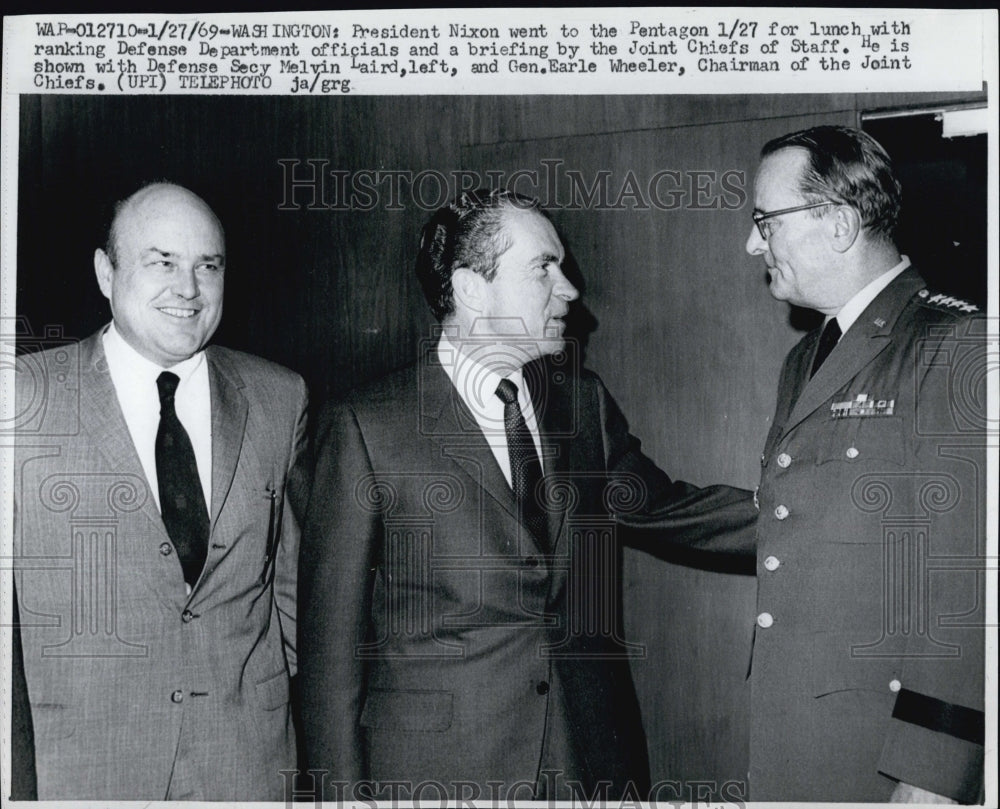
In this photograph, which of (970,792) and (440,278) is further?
(440,278)

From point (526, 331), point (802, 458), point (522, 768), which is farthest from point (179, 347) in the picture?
point (802, 458)

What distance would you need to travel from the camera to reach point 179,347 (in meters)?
1.57

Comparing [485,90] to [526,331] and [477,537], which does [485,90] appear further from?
[477,537]

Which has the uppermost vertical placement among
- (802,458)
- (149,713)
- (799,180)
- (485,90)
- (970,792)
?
(485,90)

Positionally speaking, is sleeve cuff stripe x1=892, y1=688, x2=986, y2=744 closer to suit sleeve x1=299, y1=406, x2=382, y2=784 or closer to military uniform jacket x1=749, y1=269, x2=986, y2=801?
military uniform jacket x1=749, y1=269, x2=986, y2=801

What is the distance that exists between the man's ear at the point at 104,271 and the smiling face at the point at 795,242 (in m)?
1.07

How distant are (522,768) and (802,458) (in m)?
0.66

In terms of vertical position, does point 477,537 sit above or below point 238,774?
above

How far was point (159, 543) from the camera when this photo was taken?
5.06 ft

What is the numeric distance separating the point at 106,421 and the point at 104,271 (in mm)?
252

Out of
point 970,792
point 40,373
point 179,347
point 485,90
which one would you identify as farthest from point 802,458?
point 40,373

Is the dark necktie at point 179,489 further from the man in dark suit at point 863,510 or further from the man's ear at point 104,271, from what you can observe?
the man in dark suit at point 863,510

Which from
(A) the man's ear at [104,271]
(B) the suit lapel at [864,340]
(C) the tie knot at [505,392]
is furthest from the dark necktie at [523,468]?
(A) the man's ear at [104,271]

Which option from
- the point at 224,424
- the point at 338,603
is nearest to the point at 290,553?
the point at 338,603
